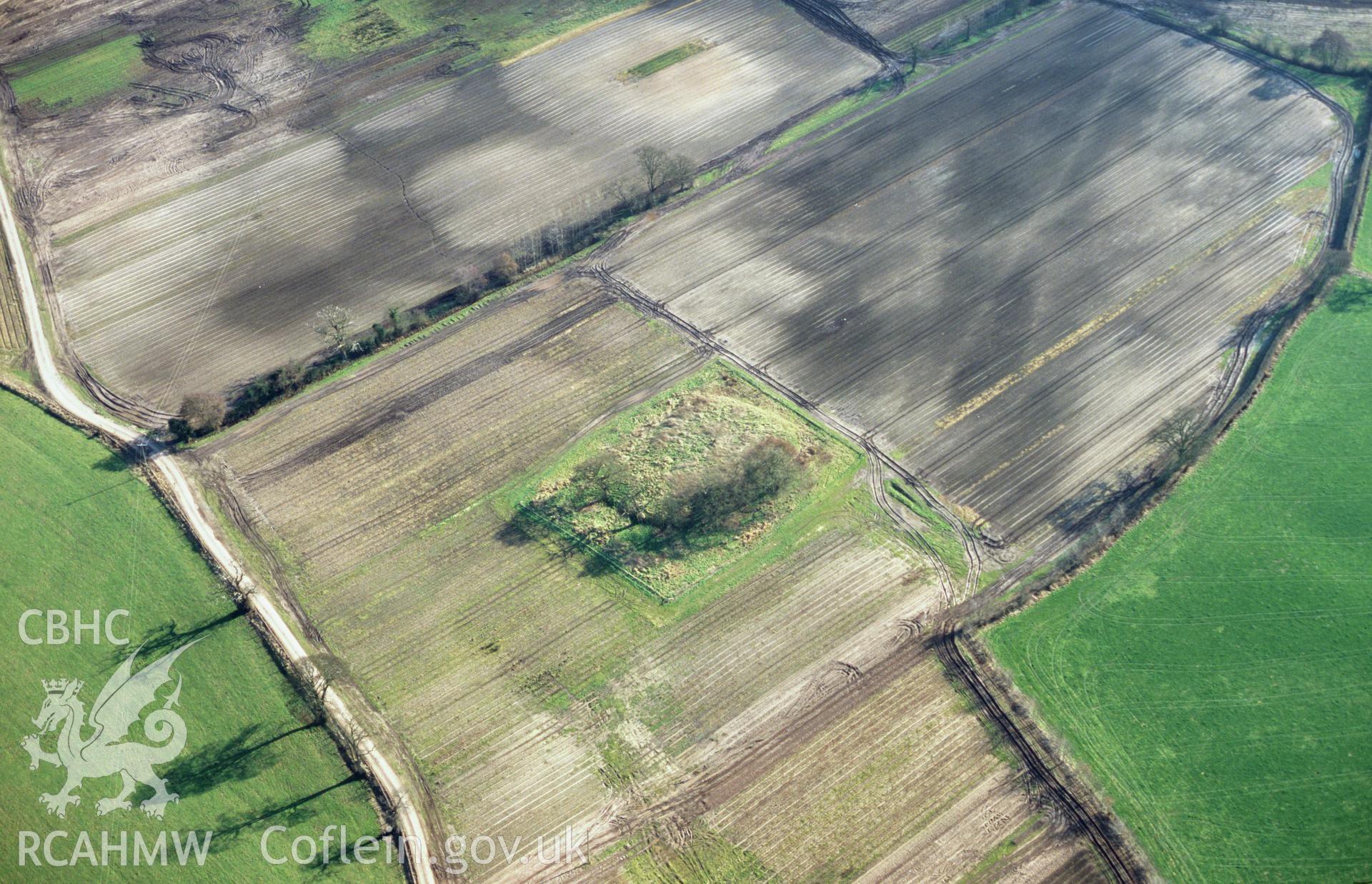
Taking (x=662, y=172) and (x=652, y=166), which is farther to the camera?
(x=662, y=172)

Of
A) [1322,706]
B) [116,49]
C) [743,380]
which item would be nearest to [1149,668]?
[1322,706]

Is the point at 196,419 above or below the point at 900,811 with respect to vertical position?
above

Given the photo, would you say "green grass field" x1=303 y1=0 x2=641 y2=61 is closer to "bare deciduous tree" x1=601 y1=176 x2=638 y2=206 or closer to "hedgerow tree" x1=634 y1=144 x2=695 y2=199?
"bare deciduous tree" x1=601 y1=176 x2=638 y2=206

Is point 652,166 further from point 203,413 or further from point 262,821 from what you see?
point 262,821

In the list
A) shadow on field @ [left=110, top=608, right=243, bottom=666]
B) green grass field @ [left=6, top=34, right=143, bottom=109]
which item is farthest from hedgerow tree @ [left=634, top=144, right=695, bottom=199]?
green grass field @ [left=6, top=34, right=143, bottom=109]

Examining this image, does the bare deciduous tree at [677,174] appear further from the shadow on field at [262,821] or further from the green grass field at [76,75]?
the shadow on field at [262,821]

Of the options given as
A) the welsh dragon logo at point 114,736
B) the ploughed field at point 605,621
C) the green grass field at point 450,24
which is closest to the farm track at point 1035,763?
the ploughed field at point 605,621

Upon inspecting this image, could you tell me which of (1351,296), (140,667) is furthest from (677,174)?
(140,667)
